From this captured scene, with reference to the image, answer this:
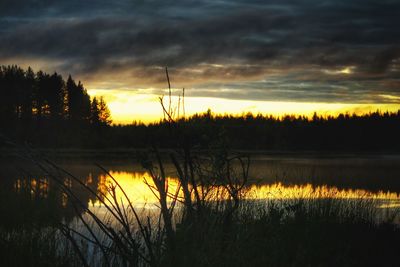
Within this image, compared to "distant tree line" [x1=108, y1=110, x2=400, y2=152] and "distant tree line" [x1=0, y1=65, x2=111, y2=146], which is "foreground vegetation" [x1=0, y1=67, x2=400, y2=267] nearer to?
"distant tree line" [x1=0, y1=65, x2=111, y2=146]

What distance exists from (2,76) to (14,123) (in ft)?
27.9

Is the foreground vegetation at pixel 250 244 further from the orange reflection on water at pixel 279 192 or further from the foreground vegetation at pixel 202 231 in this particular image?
the orange reflection on water at pixel 279 192

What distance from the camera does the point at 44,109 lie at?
2468 inches

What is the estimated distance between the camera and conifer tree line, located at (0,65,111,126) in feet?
199

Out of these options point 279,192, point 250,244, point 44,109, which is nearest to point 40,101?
point 44,109

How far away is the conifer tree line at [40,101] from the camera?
2389 inches

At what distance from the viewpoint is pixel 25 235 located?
8.13 m

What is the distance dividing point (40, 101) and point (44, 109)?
110 cm

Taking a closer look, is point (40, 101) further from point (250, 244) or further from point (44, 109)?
point (250, 244)

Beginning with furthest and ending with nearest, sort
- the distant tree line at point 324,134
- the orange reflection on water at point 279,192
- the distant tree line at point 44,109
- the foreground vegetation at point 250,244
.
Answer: the distant tree line at point 324,134, the distant tree line at point 44,109, the orange reflection on water at point 279,192, the foreground vegetation at point 250,244

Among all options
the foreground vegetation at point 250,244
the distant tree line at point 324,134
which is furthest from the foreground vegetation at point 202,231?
the distant tree line at point 324,134

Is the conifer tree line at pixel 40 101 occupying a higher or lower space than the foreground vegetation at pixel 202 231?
higher

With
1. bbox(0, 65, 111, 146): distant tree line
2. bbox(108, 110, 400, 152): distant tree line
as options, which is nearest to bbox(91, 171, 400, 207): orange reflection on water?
bbox(0, 65, 111, 146): distant tree line

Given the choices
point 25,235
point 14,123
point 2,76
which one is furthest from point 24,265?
point 2,76
